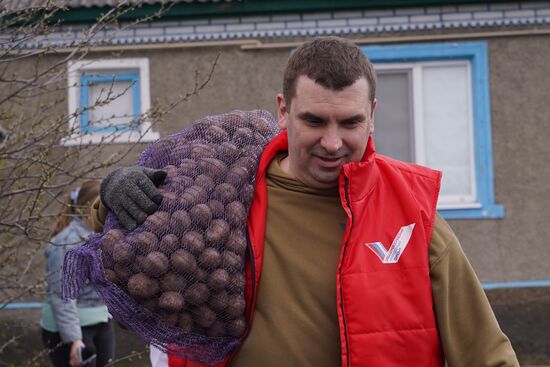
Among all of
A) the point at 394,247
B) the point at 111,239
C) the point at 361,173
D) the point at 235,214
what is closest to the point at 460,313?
the point at 394,247

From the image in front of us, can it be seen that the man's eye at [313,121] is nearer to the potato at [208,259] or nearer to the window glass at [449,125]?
the potato at [208,259]

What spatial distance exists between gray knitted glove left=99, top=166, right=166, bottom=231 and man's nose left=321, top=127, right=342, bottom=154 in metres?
0.51

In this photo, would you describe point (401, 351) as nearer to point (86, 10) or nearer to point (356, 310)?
point (356, 310)

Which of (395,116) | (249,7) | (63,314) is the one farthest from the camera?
(395,116)

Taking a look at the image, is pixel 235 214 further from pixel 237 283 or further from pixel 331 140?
pixel 331 140

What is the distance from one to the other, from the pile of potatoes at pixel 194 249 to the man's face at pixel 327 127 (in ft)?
0.68

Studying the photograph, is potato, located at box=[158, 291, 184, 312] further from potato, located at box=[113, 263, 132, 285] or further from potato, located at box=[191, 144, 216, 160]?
potato, located at box=[191, 144, 216, 160]

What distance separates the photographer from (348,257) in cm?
260

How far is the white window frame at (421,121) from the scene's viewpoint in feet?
32.6

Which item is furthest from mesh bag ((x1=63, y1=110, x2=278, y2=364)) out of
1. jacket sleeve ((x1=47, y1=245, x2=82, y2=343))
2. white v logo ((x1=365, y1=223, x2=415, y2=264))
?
jacket sleeve ((x1=47, y1=245, x2=82, y2=343))

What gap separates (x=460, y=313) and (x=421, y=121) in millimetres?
7434

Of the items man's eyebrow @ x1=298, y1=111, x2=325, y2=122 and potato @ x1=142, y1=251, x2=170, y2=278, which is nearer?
potato @ x1=142, y1=251, x2=170, y2=278

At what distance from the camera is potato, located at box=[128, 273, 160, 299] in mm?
2500

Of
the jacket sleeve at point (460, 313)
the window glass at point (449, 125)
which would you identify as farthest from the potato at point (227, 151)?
the window glass at point (449, 125)
